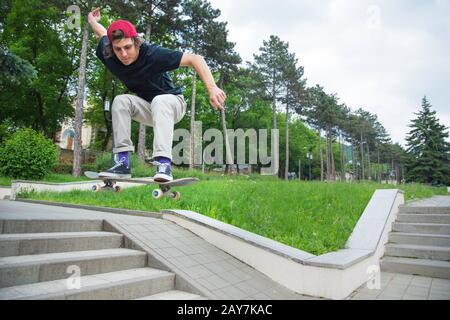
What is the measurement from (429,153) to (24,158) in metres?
35.3

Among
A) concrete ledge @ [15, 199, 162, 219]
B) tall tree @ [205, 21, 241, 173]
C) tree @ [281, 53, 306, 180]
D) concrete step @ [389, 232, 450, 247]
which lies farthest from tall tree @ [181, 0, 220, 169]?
concrete step @ [389, 232, 450, 247]

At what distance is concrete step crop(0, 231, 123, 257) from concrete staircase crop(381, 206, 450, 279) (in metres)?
4.08

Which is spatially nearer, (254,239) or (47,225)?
(47,225)

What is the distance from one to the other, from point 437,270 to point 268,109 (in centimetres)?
3961

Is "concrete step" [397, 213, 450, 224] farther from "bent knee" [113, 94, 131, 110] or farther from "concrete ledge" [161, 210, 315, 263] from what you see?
"bent knee" [113, 94, 131, 110]

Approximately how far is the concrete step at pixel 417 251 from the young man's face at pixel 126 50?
195 inches

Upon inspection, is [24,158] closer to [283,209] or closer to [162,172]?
[283,209]

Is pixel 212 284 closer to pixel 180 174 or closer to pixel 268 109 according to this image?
pixel 180 174

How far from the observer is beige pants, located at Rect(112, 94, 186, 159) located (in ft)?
12.2

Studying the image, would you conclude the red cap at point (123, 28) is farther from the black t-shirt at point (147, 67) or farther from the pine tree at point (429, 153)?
the pine tree at point (429, 153)

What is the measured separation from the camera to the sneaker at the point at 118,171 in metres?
3.84

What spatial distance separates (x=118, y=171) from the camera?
3.87m

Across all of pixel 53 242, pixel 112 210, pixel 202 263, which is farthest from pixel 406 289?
pixel 112 210
